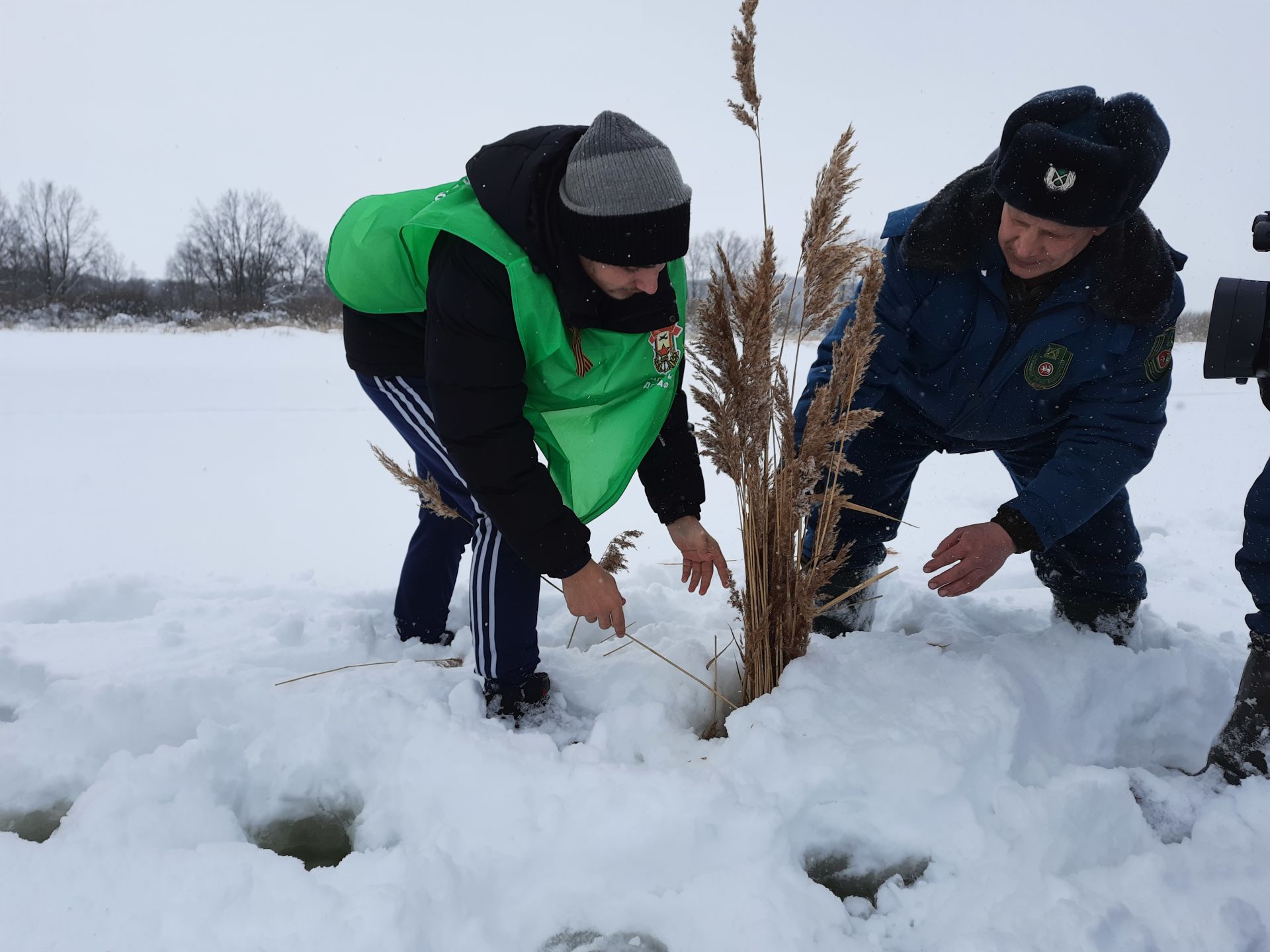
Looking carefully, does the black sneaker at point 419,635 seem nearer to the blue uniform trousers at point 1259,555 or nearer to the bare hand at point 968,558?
the bare hand at point 968,558

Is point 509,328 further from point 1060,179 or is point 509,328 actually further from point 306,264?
point 306,264

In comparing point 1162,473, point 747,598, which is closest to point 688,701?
point 747,598

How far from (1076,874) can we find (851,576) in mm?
1151

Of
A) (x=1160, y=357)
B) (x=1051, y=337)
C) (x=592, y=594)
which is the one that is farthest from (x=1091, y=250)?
(x=592, y=594)

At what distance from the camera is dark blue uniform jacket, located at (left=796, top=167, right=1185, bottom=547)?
1.79 metres

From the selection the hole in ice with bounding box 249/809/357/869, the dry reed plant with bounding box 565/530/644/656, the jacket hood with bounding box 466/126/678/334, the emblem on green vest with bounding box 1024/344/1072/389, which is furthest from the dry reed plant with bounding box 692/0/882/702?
the hole in ice with bounding box 249/809/357/869

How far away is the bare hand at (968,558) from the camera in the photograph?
168 cm

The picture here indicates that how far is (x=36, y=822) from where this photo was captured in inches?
61.4

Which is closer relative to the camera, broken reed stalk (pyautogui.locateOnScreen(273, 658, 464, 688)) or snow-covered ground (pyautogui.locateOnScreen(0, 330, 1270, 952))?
snow-covered ground (pyautogui.locateOnScreen(0, 330, 1270, 952))

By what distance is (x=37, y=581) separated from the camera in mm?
2707

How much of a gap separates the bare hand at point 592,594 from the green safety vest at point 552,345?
208mm

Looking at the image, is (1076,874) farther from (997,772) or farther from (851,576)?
(851,576)

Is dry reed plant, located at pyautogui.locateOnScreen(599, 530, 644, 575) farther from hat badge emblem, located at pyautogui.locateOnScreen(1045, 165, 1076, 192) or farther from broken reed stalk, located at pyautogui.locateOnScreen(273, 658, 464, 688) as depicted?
hat badge emblem, located at pyautogui.locateOnScreen(1045, 165, 1076, 192)

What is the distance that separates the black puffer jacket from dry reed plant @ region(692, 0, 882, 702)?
162 millimetres
